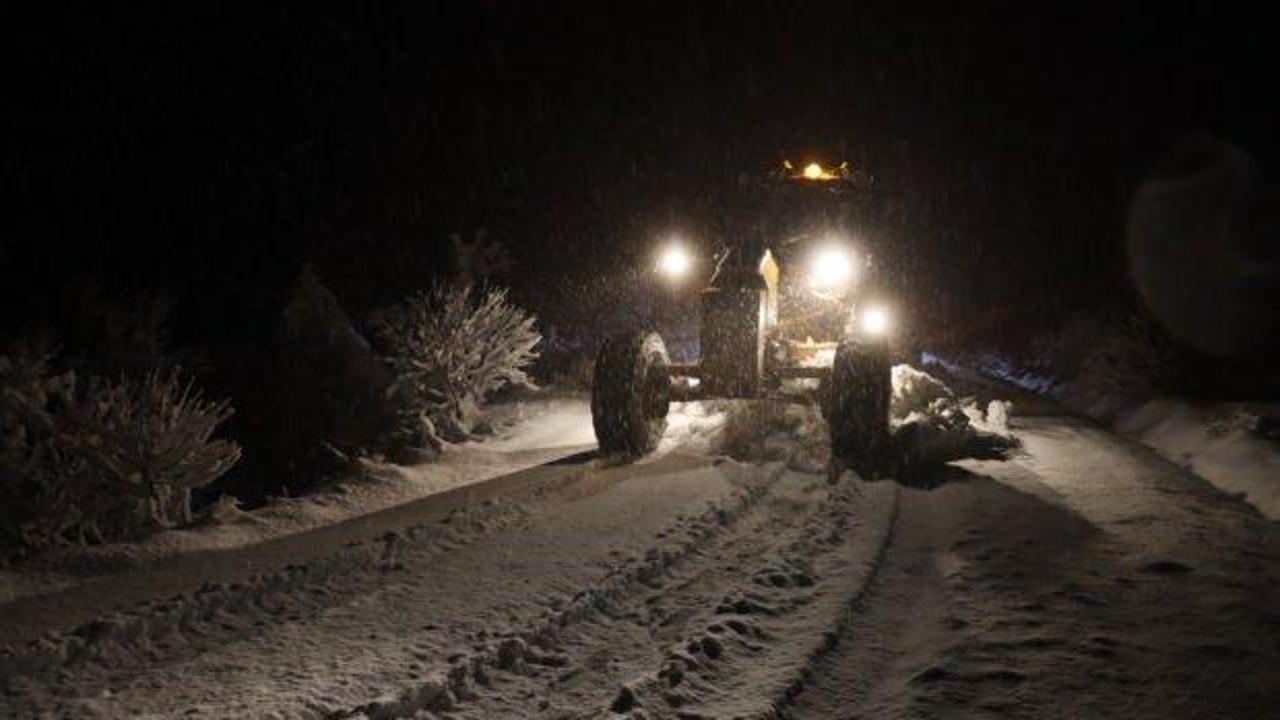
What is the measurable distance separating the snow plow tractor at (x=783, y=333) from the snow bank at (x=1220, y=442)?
319cm

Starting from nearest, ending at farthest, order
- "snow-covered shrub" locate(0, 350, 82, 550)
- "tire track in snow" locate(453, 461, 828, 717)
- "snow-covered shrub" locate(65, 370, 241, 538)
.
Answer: "tire track in snow" locate(453, 461, 828, 717), "snow-covered shrub" locate(0, 350, 82, 550), "snow-covered shrub" locate(65, 370, 241, 538)

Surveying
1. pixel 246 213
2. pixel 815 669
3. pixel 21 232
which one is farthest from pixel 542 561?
pixel 246 213

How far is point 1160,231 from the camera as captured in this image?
2478 centimetres

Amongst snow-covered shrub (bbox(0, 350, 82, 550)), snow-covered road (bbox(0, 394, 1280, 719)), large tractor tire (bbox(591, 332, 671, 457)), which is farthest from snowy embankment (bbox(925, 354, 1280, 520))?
snow-covered shrub (bbox(0, 350, 82, 550))

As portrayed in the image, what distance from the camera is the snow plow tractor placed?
863 centimetres

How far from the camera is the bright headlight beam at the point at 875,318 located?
10258 mm

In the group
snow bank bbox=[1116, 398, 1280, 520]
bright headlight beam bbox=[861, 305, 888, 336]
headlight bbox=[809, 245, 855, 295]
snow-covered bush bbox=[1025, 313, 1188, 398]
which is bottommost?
snow bank bbox=[1116, 398, 1280, 520]

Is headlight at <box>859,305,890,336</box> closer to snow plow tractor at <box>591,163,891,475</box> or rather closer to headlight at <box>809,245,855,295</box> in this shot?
snow plow tractor at <box>591,163,891,475</box>

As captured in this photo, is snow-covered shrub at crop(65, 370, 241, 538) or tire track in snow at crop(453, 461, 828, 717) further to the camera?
snow-covered shrub at crop(65, 370, 241, 538)

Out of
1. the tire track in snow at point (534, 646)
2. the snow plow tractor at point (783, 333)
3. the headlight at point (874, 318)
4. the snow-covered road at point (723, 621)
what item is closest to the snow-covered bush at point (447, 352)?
the snow plow tractor at point (783, 333)

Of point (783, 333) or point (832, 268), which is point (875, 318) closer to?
point (832, 268)

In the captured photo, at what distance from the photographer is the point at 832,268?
→ 1102 centimetres

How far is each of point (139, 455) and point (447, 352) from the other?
14.8 feet

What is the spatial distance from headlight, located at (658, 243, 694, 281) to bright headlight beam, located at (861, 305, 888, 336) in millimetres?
2568
